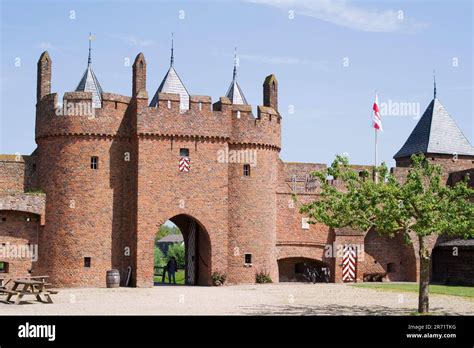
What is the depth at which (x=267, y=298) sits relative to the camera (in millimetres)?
25828

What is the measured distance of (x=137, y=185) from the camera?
31391 millimetres

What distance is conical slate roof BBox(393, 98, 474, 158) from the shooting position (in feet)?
136

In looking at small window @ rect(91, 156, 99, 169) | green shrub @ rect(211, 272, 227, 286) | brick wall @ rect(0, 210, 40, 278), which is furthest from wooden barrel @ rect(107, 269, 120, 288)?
small window @ rect(91, 156, 99, 169)

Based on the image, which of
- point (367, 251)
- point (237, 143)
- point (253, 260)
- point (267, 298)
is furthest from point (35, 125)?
point (367, 251)

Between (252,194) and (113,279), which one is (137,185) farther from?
(252,194)

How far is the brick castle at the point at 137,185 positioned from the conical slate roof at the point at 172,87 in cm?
96

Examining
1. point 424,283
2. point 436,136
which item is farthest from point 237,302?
point 436,136

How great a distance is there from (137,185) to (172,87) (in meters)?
7.11

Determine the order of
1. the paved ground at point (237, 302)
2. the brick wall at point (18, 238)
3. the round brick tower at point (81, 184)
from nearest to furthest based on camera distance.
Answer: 1. the paved ground at point (237, 302)
2. the brick wall at point (18, 238)
3. the round brick tower at point (81, 184)

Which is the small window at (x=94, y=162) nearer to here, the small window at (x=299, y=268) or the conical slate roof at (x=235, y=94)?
the conical slate roof at (x=235, y=94)

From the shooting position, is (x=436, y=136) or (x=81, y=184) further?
(x=436, y=136)

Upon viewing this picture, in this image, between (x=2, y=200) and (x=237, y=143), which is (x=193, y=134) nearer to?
(x=237, y=143)

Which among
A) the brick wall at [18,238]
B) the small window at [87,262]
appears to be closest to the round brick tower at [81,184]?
the small window at [87,262]

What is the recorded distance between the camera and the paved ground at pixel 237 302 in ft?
68.0
